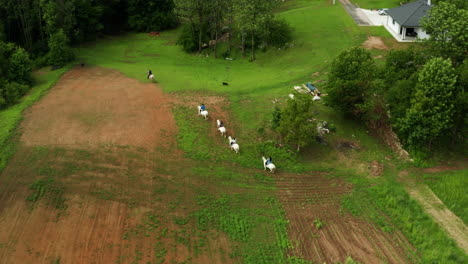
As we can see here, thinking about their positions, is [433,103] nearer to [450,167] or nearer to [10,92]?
[450,167]

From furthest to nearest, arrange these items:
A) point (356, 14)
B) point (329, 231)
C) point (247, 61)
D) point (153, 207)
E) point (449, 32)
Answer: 1. point (356, 14)
2. point (247, 61)
3. point (449, 32)
4. point (153, 207)
5. point (329, 231)

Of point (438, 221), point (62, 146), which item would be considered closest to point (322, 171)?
point (438, 221)

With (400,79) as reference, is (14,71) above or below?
above

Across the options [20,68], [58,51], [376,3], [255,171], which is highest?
[376,3]

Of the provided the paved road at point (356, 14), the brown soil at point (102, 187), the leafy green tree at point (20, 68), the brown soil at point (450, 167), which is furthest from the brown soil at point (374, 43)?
the leafy green tree at point (20, 68)

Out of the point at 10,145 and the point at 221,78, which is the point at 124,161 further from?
the point at 221,78

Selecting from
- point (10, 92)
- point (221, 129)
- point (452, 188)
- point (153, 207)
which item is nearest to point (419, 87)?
point (452, 188)
